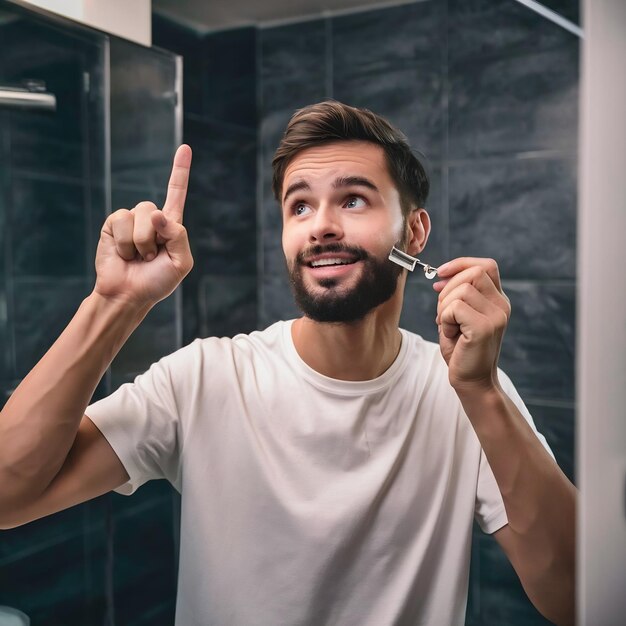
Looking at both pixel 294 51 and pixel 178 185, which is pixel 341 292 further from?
pixel 294 51

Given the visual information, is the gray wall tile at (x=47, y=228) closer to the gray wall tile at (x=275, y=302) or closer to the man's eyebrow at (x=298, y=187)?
the man's eyebrow at (x=298, y=187)

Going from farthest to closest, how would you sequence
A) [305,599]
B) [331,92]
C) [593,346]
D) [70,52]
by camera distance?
[331,92], [70,52], [305,599], [593,346]

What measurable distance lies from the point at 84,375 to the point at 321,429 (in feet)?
1.10

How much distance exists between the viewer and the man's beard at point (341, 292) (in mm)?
956

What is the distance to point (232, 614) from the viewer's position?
0.90m

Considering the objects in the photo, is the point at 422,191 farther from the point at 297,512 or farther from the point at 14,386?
the point at 14,386

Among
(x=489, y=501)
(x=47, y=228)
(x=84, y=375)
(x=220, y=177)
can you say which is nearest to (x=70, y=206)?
(x=47, y=228)

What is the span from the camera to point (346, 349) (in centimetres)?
99

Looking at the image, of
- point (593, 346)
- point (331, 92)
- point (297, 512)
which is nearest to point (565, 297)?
point (331, 92)

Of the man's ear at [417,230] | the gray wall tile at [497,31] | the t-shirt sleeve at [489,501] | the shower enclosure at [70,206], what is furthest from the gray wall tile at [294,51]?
the t-shirt sleeve at [489,501]

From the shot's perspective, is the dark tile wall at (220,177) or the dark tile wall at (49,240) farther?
the dark tile wall at (220,177)

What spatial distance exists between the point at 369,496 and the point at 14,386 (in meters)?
0.52

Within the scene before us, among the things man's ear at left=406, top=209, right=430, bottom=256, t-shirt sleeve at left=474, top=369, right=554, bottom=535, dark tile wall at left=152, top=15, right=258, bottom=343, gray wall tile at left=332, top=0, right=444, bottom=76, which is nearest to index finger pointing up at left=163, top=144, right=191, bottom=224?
man's ear at left=406, top=209, right=430, bottom=256

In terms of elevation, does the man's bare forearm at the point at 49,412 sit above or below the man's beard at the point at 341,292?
below
